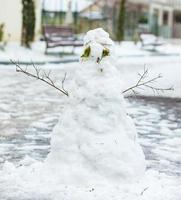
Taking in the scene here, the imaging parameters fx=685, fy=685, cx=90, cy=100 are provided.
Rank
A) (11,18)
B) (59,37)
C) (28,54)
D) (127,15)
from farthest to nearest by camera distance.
Result: 1. (127,15)
2. (11,18)
3. (59,37)
4. (28,54)

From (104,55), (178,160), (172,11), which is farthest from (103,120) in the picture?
(172,11)

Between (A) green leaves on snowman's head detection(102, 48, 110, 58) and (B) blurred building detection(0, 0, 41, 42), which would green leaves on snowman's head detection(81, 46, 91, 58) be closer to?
(A) green leaves on snowman's head detection(102, 48, 110, 58)

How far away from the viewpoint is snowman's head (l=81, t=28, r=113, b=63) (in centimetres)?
650

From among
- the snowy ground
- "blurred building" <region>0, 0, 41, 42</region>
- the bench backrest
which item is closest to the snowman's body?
the snowy ground

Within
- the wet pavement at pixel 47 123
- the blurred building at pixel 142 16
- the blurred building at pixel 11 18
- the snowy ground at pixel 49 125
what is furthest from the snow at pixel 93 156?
the blurred building at pixel 142 16

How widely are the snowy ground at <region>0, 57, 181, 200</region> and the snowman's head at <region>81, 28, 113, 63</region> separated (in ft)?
4.19

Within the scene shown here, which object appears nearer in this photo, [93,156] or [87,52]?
[93,156]

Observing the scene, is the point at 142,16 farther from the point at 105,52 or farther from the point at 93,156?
the point at 93,156

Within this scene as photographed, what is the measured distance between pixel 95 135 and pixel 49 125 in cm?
398

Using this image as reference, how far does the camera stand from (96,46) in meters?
6.52

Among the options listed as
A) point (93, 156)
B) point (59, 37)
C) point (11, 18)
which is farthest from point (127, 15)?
point (93, 156)

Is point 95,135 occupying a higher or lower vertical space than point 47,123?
higher

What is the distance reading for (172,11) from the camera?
178 ft

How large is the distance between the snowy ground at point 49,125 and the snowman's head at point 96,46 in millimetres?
1276
